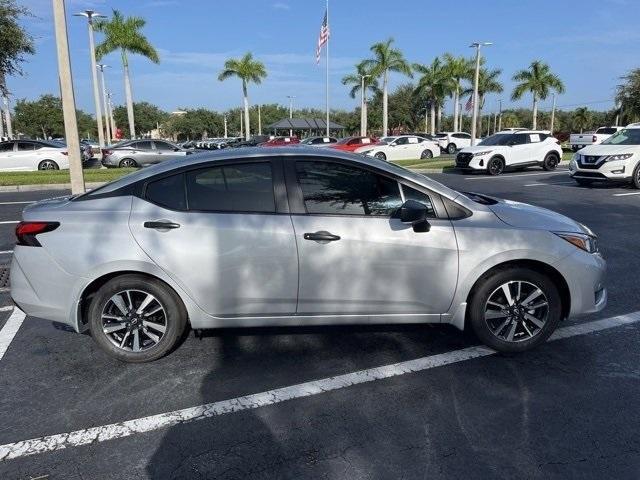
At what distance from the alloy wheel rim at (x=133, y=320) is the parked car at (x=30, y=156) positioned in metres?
18.7

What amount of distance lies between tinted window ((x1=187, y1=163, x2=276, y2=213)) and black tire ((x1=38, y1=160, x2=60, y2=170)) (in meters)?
19.3

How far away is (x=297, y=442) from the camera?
8.98 ft

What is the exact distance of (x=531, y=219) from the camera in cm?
374

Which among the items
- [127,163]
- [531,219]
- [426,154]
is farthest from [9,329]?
[426,154]

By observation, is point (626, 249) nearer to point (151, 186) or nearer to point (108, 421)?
point (151, 186)

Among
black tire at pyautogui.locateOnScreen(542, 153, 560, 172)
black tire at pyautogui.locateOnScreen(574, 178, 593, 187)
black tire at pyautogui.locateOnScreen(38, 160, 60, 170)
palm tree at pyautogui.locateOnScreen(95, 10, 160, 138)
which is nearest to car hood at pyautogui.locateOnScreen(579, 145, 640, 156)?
black tire at pyautogui.locateOnScreen(574, 178, 593, 187)

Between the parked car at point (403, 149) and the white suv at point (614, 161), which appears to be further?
the parked car at point (403, 149)

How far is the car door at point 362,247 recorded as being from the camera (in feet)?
11.2

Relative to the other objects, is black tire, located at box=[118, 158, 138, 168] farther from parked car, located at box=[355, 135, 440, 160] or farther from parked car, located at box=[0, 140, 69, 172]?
parked car, located at box=[355, 135, 440, 160]

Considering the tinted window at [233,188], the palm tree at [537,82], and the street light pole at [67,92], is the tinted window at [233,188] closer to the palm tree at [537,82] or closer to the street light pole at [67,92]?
the street light pole at [67,92]

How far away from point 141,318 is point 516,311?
2.75m

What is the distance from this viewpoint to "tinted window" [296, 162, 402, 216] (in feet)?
11.5

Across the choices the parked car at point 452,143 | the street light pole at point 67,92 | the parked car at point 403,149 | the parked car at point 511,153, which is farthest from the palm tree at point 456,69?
the street light pole at point 67,92

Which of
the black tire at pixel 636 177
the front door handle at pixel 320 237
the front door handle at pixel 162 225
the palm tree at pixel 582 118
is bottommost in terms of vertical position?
the black tire at pixel 636 177
